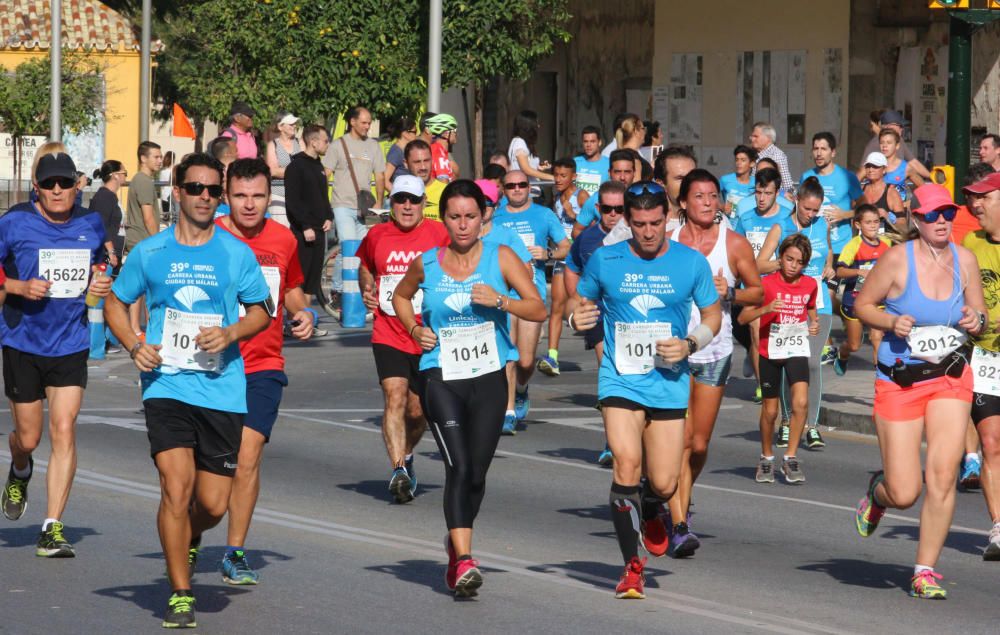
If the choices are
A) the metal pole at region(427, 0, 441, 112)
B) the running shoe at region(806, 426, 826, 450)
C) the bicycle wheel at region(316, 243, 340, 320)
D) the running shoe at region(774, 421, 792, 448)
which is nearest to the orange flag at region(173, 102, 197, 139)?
the metal pole at region(427, 0, 441, 112)

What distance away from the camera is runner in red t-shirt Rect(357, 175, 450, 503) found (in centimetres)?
1145

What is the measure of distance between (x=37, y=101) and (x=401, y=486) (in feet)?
132

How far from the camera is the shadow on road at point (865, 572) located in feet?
29.7

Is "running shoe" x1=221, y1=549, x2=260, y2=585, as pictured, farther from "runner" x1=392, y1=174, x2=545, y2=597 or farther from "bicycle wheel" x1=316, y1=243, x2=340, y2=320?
"bicycle wheel" x1=316, y1=243, x2=340, y2=320

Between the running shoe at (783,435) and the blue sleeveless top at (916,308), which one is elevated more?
the blue sleeveless top at (916,308)

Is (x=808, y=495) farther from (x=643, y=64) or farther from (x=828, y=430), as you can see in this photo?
(x=643, y=64)

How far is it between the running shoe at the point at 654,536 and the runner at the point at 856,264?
778cm

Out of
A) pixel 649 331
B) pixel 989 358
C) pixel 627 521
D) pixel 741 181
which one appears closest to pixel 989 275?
pixel 989 358

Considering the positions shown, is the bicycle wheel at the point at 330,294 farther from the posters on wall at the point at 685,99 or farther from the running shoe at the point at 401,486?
the running shoe at the point at 401,486

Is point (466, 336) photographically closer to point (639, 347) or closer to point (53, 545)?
point (639, 347)

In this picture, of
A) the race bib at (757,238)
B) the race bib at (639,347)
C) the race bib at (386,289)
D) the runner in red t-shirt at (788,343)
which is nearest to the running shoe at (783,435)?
the runner in red t-shirt at (788,343)

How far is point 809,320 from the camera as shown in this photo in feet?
43.5

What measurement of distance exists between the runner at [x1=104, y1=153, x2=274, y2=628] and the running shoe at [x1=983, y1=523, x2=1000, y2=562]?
4.05 meters

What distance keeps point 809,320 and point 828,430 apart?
228 cm
